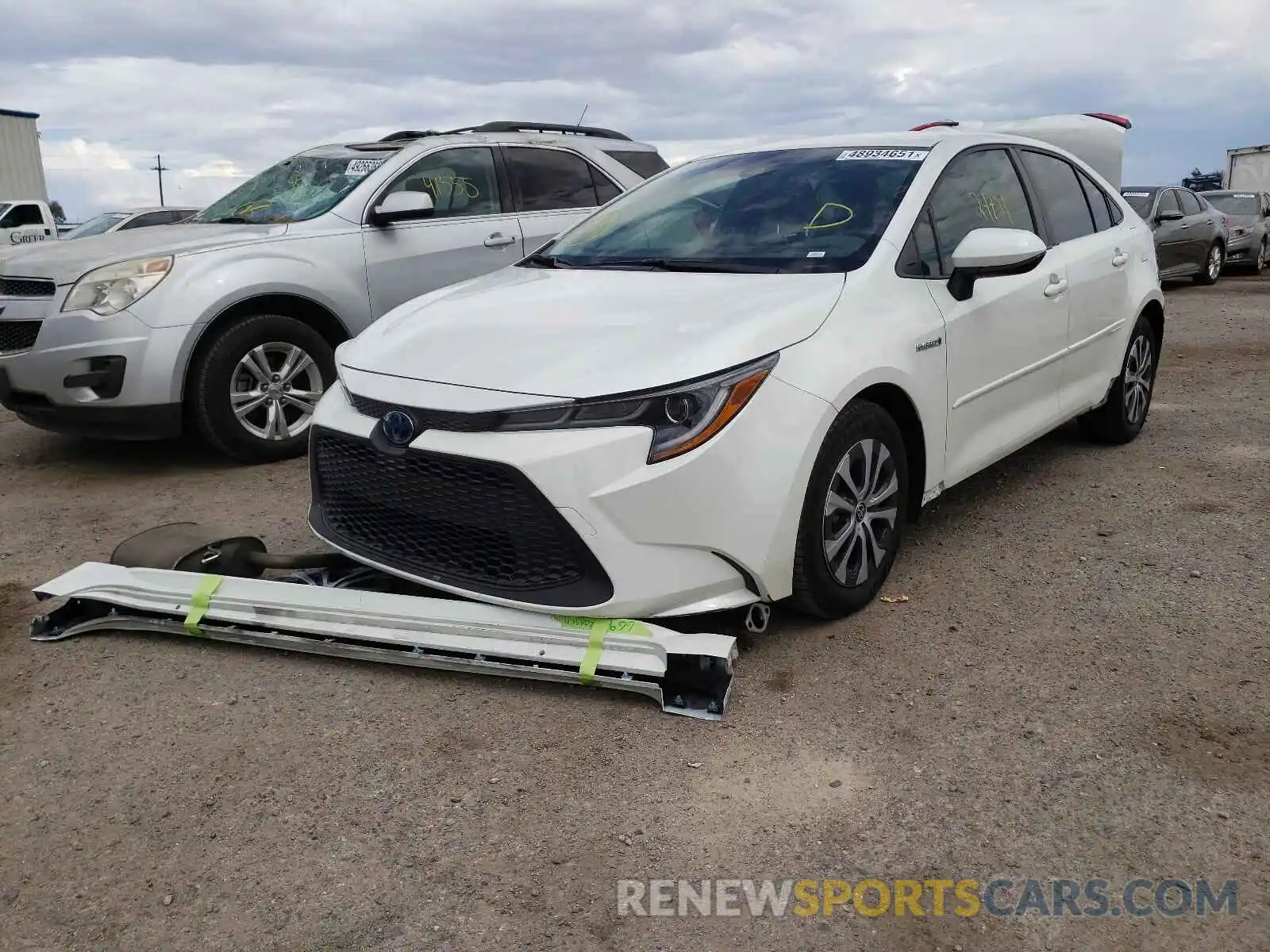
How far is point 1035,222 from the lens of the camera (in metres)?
4.89

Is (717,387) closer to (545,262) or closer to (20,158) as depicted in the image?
(545,262)

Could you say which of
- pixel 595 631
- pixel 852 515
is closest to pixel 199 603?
pixel 595 631

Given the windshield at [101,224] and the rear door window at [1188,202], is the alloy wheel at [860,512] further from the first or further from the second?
the windshield at [101,224]

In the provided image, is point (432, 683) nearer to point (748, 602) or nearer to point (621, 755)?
point (621, 755)

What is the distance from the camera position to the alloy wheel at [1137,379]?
5.84 meters

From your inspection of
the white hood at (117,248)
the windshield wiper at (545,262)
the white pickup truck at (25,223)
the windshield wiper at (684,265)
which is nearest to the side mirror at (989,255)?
the windshield wiper at (684,265)

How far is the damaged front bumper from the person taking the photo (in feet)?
10.4

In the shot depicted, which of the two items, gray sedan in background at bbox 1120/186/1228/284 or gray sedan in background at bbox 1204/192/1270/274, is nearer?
gray sedan in background at bbox 1120/186/1228/284

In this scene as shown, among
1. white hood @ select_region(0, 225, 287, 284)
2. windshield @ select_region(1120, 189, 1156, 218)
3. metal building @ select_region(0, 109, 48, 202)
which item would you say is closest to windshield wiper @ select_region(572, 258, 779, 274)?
white hood @ select_region(0, 225, 287, 284)

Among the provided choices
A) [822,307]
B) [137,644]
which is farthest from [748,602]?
[137,644]

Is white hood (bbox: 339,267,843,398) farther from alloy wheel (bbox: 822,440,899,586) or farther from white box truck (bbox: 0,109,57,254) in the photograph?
white box truck (bbox: 0,109,57,254)

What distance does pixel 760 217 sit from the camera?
4184 mm

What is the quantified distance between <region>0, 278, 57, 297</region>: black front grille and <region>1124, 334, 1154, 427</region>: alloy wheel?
5.46 metres

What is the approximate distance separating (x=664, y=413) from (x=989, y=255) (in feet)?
5.01
